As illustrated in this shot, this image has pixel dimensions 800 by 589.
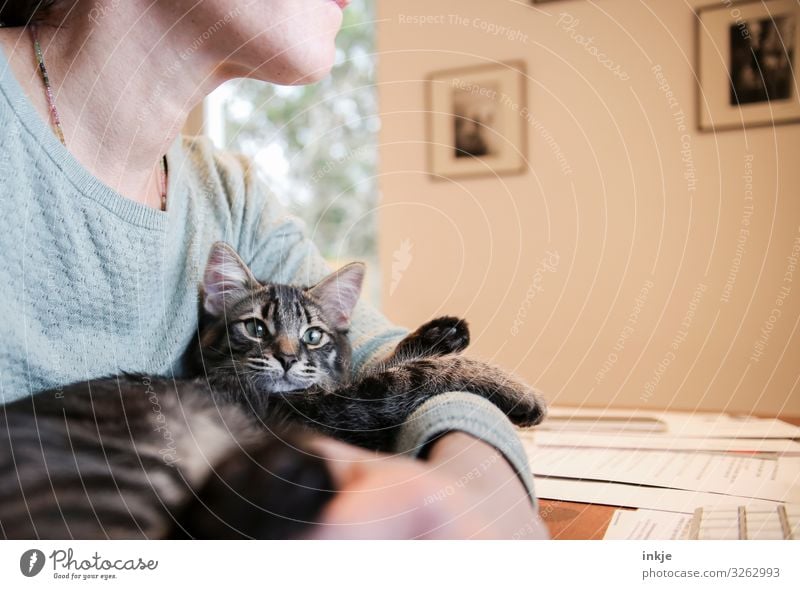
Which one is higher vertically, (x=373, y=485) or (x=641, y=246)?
(x=641, y=246)

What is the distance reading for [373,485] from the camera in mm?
440

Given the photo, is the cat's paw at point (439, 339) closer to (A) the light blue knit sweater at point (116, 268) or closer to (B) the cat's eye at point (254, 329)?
(A) the light blue knit sweater at point (116, 268)

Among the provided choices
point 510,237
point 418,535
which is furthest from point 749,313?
point 418,535

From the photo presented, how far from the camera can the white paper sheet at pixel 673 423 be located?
23.5 inches

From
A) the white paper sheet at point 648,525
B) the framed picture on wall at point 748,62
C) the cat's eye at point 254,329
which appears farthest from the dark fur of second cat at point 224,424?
the framed picture on wall at point 748,62

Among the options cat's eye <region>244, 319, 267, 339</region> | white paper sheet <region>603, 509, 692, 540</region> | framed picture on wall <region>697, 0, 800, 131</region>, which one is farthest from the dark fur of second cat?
framed picture on wall <region>697, 0, 800, 131</region>

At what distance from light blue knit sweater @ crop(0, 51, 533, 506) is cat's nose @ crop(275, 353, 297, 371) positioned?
7 cm

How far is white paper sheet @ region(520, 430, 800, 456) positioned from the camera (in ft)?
1.90

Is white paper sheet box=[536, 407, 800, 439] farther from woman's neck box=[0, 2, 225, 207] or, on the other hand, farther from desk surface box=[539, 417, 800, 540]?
woman's neck box=[0, 2, 225, 207]

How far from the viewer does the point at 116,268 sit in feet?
1.77

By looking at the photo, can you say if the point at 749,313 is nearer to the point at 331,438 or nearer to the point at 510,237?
the point at 510,237

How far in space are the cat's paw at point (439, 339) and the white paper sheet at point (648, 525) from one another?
20cm
